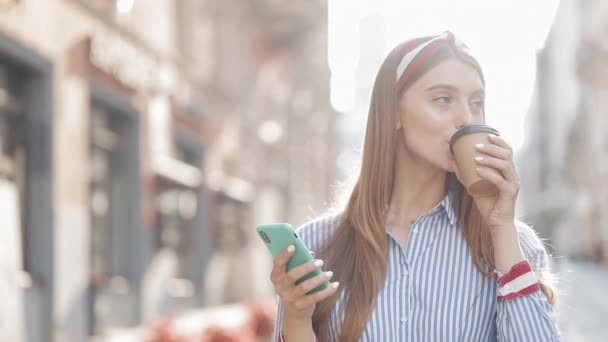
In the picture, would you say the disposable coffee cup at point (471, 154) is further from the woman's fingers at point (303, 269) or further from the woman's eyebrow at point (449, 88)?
the woman's fingers at point (303, 269)

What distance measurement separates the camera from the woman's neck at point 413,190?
2.25 metres

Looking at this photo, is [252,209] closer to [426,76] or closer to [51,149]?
[51,149]

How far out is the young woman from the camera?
1985 millimetres

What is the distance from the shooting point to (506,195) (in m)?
1.97

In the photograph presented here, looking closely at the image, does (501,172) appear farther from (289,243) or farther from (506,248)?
(289,243)

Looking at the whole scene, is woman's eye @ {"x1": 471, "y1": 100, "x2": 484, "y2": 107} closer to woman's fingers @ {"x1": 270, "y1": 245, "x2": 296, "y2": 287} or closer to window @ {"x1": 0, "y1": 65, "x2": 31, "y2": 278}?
woman's fingers @ {"x1": 270, "y1": 245, "x2": 296, "y2": 287}

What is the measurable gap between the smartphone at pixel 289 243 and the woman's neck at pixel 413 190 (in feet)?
1.28

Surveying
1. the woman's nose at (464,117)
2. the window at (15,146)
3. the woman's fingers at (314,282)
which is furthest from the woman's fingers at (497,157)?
the window at (15,146)

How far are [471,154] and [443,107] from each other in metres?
0.21

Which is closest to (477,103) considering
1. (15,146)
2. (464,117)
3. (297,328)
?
(464,117)

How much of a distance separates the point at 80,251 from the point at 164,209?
329 centimetres

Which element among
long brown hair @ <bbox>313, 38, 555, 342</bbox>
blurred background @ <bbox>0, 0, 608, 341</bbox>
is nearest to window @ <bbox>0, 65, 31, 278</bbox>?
blurred background @ <bbox>0, 0, 608, 341</bbox>

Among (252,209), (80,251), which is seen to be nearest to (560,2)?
(252,209)

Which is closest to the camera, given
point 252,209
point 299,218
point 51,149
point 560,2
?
point 51,149
